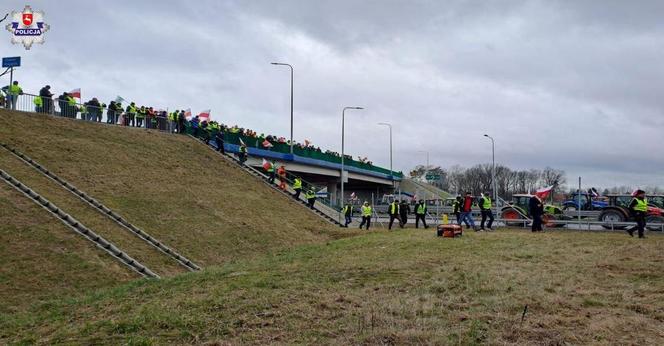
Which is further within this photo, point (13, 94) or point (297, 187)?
point (297, 187)

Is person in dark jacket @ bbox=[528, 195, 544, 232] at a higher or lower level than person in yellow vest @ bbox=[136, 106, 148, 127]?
lower

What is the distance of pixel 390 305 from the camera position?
30.1ft

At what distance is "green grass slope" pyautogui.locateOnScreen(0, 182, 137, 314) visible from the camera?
14023mm

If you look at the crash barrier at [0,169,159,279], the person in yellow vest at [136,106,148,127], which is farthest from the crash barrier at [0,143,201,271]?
the person in yellow vest at [136,106,148,127]

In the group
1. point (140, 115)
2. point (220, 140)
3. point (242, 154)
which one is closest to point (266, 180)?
point (242, 154)

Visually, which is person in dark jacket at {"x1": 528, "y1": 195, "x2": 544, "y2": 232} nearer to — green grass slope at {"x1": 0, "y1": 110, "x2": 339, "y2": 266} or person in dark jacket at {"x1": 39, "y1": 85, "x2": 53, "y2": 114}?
green grass slope at {"x1": 0, "y1": 110, "x2": 339, "y2": 266}

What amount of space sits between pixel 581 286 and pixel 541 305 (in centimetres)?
206

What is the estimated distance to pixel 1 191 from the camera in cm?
1942

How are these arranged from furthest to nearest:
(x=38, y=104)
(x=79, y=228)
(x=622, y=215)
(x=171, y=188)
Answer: (x=38, y=104)
(x=622, y=215)
(x=171, y=188)
(x=79, y=228)

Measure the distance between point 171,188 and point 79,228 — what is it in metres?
9.44

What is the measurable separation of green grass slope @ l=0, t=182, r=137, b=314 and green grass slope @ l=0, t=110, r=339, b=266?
4137mm

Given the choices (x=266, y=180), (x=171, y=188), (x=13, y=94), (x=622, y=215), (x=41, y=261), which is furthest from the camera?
(x=266, y=180)

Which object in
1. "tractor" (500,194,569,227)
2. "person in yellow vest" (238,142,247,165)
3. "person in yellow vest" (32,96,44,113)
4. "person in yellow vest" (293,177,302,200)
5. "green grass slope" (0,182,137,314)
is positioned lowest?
"green grass slope" (0,182,137,314)

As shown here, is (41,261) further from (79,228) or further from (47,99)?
(47,99)
